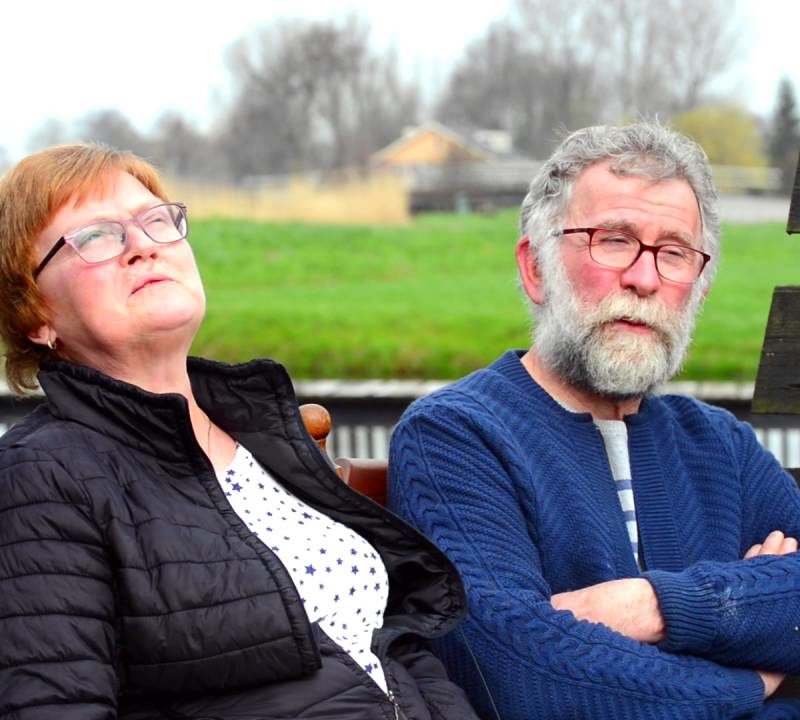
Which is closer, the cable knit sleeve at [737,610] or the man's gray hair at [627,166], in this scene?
the cable knit sleeve at [737,610]

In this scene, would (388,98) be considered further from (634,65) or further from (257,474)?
(257,474)

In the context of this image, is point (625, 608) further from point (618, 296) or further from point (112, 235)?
point (112, 235)

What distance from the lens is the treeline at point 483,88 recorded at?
1983cm

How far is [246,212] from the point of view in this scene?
1584cm

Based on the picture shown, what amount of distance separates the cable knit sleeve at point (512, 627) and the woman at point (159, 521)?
0.27 ft

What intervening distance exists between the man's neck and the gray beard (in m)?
0.04

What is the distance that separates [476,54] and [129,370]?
20.0 meters

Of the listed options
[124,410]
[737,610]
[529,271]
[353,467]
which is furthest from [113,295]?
[737,610]

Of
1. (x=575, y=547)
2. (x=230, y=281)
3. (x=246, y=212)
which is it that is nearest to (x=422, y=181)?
(x=246, y=212)

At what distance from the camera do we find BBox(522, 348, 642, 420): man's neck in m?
2.42

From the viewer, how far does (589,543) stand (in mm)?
2229

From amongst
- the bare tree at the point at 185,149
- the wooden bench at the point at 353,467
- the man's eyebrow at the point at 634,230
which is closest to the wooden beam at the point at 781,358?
the man's eyebrow at the point at 634,230

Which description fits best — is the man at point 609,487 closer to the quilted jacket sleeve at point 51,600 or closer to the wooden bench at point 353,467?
the wooden bench at point 353,467

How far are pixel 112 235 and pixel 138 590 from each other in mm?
571
